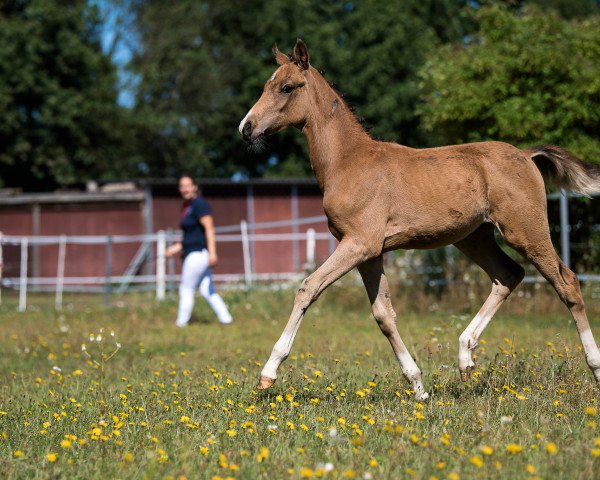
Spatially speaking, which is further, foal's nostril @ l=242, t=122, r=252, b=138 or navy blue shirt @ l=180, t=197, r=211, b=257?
navy blue shirt @ l=180, t=197, r=211, b=257

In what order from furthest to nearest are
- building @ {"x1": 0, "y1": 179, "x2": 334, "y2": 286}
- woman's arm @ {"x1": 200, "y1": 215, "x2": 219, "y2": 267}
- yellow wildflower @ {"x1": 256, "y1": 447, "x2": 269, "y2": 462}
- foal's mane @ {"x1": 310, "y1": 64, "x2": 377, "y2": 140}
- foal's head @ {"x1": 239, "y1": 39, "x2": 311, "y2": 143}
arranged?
building @ {"x1": 0, "y1": 179, "x2": 334, "y2": 286}
woman's arm @ {"x1": 200, "y1": 215, "x2": 219, "y2": 267}
foal's mane @ {"x1": 310, "y1": 64, "x2": 377, "y2": 140}
foal's head @ {"x1": 239, "y1": 39, "x2": 311, "y2": 143}
yellow wildflower @ {"x1": 256, "y1": 447, "x2": 269, "y2": 462}

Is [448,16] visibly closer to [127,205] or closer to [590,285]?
[127,205]

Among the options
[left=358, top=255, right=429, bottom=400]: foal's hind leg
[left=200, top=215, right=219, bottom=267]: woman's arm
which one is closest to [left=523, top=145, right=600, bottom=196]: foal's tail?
[left=358, top=255, right=429, bottom=400]: foal's hind leg

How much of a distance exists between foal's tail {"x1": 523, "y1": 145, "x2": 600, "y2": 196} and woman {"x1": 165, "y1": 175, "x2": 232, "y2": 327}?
6.53 metres

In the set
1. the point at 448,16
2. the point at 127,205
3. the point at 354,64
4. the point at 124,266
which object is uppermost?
the point at 448,16

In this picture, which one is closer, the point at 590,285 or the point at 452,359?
the point at 452,359

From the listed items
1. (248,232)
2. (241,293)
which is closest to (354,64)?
(248,232)

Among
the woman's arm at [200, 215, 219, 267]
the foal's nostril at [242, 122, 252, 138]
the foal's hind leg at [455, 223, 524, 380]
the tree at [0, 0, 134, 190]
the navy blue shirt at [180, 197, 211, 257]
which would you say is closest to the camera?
the foal's nostril at [242, 122, 252, 138]

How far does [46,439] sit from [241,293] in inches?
469

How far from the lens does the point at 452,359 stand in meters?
8.20

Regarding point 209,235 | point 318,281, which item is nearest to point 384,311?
point 318,281

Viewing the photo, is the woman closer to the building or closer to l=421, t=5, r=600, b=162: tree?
l=421, t=5, r=600, b=162: tree

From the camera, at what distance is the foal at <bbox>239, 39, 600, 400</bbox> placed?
6.24 metres

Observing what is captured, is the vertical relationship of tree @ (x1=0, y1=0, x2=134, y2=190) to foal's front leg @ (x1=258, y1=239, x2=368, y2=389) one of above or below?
above
